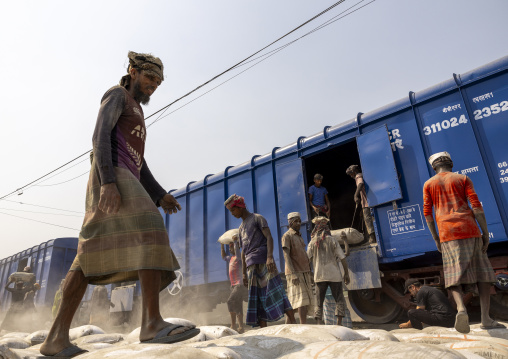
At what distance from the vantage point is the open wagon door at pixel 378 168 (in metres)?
5.01

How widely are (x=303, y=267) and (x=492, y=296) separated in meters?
2.28

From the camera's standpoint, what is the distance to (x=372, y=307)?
17.9 ft

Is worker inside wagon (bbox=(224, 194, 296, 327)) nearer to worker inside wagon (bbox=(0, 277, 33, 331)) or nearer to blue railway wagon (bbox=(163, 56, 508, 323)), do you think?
blue railway wagon (bbox=(163, 56, 508, 323))

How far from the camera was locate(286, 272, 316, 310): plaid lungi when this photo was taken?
4.17 metres

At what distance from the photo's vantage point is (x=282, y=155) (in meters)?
6.53

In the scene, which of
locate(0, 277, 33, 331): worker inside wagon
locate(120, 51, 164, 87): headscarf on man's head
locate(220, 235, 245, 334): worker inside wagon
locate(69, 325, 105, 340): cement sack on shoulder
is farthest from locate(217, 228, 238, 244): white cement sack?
locate(0, 277, 33, 331): worker inside wagon

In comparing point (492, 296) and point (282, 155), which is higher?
point (282, 155)

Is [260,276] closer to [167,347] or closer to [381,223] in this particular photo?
→ [381,223]

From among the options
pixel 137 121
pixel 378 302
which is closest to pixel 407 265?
pixel 378 302

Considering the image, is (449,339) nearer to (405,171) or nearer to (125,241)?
(125,241)

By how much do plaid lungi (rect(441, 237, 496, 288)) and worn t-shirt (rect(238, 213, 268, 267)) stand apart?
1.85 m

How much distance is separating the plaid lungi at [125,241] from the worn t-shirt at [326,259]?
2.74 metres

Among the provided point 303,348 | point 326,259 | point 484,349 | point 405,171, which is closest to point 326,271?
point 326,259

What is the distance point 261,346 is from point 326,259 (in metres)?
2.90
